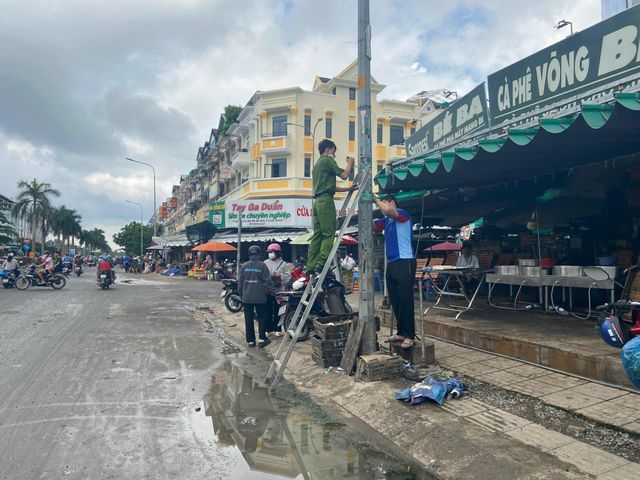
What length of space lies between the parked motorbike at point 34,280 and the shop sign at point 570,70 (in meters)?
19.1

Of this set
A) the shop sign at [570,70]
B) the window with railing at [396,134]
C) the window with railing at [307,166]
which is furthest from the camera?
the window with railing at [396,134]

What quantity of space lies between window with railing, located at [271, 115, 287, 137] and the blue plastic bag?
33.7 meters

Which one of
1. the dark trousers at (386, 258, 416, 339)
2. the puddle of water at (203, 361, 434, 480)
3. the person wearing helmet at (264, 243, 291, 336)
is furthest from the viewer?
the person wearing helmet at (264, 243, 291, 336)

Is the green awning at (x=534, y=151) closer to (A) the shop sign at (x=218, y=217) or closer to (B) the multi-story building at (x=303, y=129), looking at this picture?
(A) the shop sign at (x=218, y=217)

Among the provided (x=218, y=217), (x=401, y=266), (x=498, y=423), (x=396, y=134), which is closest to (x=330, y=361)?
(x=401, y=266)

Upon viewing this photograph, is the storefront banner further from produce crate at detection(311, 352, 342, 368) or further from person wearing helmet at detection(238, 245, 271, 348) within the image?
produce crate at detection(311, 352, 342, 368)

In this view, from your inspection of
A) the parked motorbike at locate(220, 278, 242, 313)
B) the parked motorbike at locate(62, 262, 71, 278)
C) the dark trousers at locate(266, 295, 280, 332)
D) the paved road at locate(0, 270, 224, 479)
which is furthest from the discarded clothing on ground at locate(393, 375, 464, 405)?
the parked motorbike at locate(62, 262, 71, 278)

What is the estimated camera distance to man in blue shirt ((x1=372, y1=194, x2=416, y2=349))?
5.70 metres

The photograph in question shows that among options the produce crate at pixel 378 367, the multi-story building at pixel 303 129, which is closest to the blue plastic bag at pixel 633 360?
the produce crate at pixel 378 367

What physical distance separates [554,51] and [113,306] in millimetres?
13152

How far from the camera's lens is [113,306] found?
46.7 ft

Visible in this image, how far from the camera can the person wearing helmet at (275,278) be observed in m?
8.73

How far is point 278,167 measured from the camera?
35906 mm

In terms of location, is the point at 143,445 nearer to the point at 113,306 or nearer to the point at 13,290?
the point at 113,306
